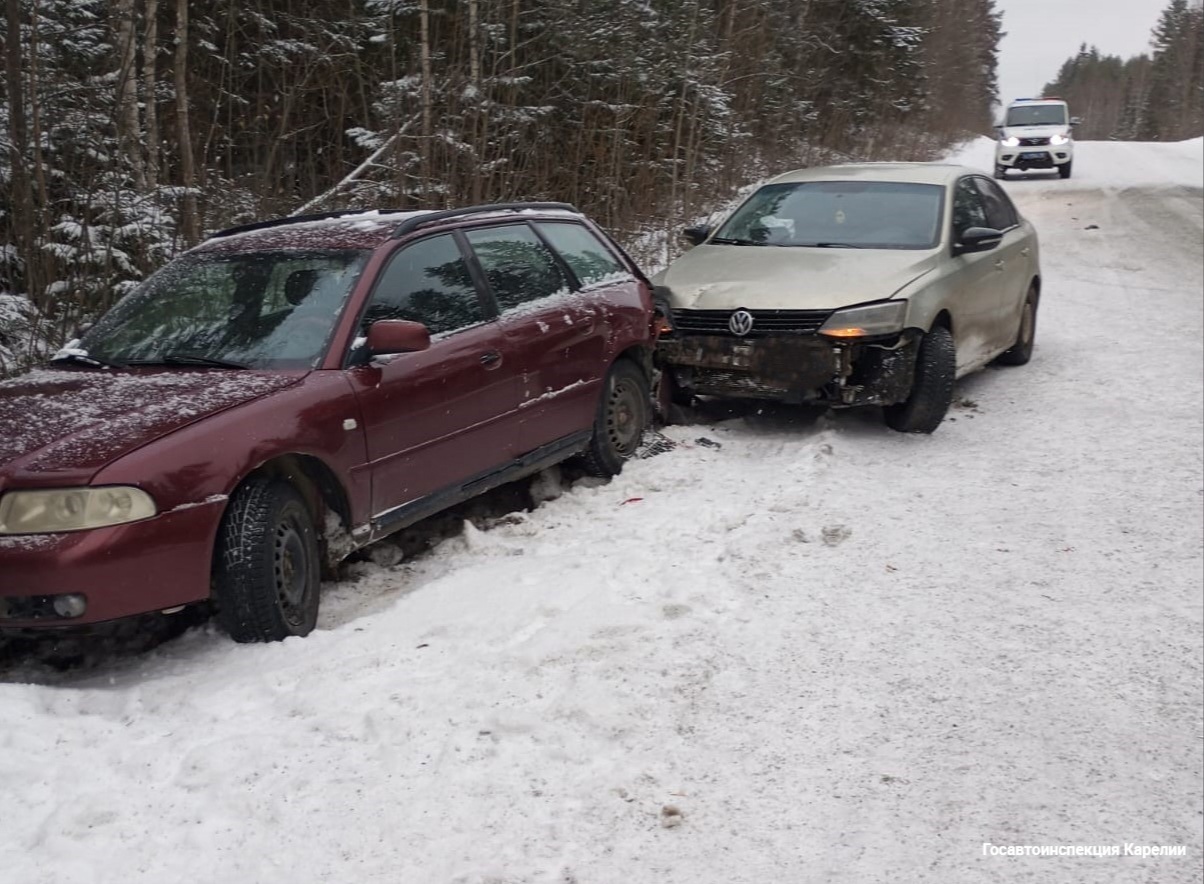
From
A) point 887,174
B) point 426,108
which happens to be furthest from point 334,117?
point 887,174

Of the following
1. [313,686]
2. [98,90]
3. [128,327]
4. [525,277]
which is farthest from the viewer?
[98,90]

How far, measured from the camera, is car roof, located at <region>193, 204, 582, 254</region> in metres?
5.35

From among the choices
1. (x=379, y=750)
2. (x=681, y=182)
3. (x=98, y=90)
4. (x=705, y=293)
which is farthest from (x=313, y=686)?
(x=681, y=182)

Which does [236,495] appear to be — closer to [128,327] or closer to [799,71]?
[128,327]

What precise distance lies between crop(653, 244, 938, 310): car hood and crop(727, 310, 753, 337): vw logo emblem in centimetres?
7

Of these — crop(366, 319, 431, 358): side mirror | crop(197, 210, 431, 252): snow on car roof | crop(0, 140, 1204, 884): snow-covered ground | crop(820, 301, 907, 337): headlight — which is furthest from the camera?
crop(820, 301, 907, 337): headlight

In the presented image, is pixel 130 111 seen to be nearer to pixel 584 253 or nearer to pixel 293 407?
pixel 584 253

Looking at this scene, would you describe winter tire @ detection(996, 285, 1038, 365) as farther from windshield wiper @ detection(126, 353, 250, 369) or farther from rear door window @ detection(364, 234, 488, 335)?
windshield wiper @ detection(126, 353, 250, 369)

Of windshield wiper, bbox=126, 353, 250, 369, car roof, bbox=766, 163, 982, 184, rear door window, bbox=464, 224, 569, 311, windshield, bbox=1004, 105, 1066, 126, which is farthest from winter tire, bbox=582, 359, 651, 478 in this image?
windshield, bbox=1004, 105, 1066, 126

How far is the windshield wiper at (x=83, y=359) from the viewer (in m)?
5.03

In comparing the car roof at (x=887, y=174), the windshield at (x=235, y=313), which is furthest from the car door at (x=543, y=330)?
the car roof at (x=887, y=174)

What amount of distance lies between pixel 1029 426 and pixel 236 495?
5.62m

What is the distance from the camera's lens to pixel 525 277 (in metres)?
6.19

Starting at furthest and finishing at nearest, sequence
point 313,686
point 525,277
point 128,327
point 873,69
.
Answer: point 873,69
point 525,277
point 128,327
point 313,686
